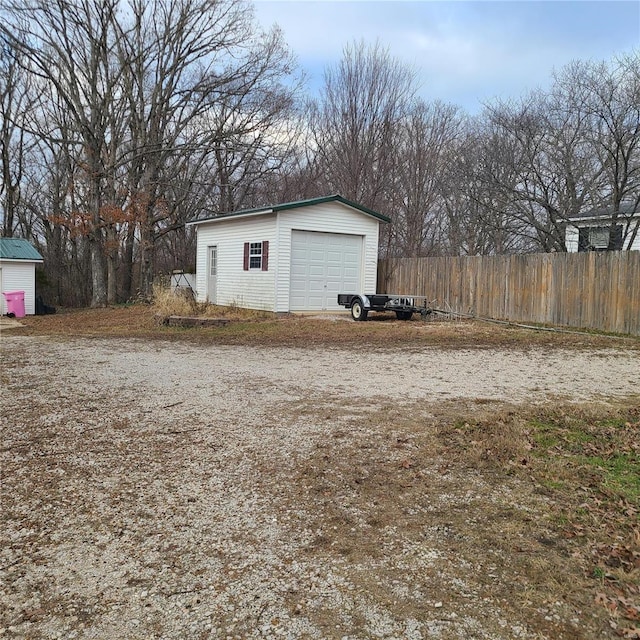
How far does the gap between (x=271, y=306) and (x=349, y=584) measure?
13774 mm

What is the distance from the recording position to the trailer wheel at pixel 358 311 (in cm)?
1487

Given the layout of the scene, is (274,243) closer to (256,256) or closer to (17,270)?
(256,256)

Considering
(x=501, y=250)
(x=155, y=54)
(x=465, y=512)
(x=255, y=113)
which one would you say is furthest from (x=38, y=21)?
(x=465, y=512)

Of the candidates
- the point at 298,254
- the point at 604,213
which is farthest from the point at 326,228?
the point at 604,213

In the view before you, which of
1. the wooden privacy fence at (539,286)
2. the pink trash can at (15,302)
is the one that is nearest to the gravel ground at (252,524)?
the wooden privacy fence at (539,286)

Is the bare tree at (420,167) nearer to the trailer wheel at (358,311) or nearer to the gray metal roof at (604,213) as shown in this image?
the gray metal roof at (604,213)

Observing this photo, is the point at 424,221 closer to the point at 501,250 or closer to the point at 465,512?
the point at 501,250

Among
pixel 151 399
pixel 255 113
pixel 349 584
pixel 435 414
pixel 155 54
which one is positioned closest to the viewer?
pixel 349 584

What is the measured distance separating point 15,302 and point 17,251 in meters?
1.72

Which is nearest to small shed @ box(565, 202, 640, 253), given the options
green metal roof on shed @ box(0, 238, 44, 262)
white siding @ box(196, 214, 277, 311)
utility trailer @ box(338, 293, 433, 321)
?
utility trailer @ box(338, 293, 433, 321)

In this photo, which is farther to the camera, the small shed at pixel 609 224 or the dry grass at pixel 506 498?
the small shed at pixel 609 224

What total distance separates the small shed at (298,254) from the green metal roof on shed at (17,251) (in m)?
5.83

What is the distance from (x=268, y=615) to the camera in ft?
7.36

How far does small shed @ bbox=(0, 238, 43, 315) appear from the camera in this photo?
55.3 feet
